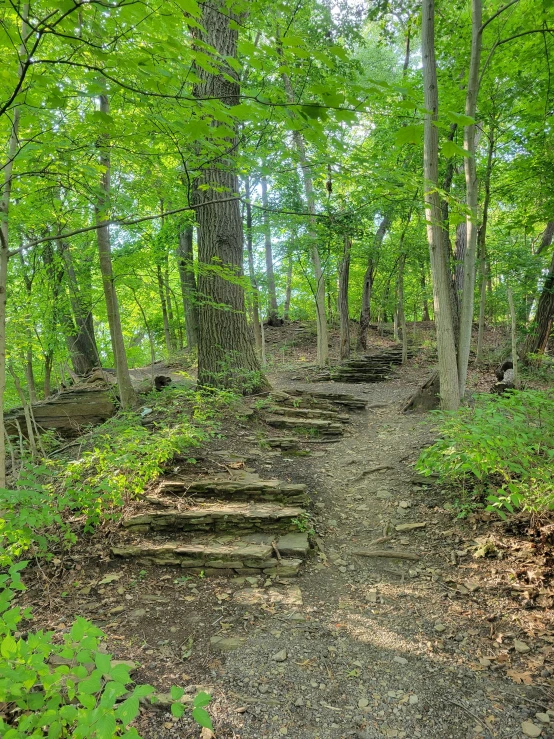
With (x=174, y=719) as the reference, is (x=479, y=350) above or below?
above

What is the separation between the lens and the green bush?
→ 10.4 feet

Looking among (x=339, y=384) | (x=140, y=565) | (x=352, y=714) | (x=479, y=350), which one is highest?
(x=479, y=350)

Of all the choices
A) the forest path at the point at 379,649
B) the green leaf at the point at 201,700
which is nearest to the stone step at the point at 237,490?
the forest path at the point at 379,649

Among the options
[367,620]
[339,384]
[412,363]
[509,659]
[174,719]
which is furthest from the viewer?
[412,363]

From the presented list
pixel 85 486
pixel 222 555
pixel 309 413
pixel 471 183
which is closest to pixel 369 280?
pixel 309 413

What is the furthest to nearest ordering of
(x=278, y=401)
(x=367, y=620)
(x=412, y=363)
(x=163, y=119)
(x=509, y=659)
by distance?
1. (x=412, y=363)
2. (x=278, y=401)
3. (x=367, y=620)
4. (x=509, y=659)
5. (x=163, y=119)

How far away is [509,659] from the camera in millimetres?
2504

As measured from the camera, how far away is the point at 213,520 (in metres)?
3.79

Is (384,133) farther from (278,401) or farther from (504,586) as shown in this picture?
(504,586)

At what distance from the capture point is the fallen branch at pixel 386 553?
365 cm

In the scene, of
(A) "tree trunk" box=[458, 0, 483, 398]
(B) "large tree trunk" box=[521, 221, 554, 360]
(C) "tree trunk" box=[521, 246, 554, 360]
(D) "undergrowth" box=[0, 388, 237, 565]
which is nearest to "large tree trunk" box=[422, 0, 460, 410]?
(A) "tree trunk" box=[458, 0, 483, 398]

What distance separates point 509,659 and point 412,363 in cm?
1050

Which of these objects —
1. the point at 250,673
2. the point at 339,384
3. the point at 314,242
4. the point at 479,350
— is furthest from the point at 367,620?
the point at 479,350

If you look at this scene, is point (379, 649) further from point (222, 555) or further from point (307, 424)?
point (307, 424)
